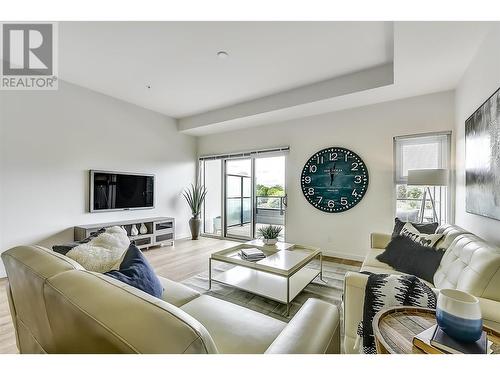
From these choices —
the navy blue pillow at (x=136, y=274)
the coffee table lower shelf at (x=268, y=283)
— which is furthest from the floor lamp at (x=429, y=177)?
the navy blue pillow at (x=136, y=274)

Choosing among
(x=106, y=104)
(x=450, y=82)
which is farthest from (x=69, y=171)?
(x=450, y=82)

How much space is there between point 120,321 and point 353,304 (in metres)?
1.27

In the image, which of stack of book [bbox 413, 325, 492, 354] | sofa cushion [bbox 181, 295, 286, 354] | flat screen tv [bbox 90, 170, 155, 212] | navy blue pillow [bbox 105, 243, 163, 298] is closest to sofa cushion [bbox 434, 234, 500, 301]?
stack of book [bbox 413, 325, 492, 354]

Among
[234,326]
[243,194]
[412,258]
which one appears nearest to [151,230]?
[243,194]

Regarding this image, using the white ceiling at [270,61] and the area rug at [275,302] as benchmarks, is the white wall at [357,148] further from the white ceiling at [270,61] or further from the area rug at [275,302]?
the area rug at [275,302]

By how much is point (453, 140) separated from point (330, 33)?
2175 mm

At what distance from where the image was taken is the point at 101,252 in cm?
126

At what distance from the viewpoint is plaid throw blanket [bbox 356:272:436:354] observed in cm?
117

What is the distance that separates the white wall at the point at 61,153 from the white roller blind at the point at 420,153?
426 centimetres

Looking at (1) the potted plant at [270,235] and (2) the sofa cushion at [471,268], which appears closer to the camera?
(2) the sofa cushion at [471,268]

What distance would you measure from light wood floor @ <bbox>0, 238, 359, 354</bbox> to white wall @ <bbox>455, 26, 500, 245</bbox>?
1.54 meters

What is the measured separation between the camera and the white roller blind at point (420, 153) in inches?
121

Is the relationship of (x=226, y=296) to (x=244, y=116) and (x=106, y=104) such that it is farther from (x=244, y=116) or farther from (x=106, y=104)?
(x=106, y=104)

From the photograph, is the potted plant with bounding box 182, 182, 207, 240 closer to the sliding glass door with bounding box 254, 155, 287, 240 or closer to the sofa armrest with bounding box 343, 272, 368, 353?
the sliding glass door with bounding box 254, 155, 287, 240
